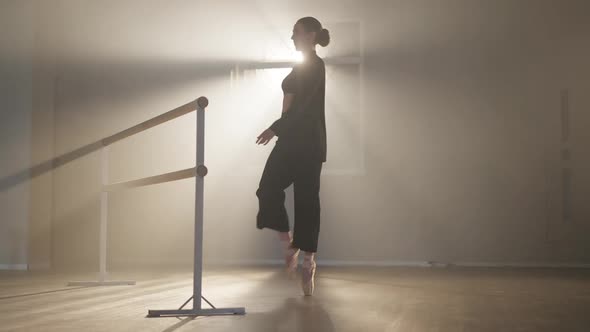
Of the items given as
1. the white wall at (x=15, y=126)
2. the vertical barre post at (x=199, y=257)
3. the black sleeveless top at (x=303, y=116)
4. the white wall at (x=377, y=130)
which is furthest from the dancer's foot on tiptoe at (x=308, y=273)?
the white wall at (x=15, y=126)

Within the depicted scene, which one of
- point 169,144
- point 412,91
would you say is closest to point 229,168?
point 169,144

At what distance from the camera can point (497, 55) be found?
5.28 metres

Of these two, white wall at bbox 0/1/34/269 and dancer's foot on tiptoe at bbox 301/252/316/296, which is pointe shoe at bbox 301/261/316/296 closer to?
dancer's foot on tiptoe at bbox 301/252/316/296

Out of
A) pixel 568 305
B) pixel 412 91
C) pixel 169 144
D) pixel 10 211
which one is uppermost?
pixel 412 91

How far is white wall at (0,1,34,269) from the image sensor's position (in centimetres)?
506

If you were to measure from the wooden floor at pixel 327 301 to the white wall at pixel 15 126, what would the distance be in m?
0.51

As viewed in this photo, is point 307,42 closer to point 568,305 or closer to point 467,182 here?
point 568,305

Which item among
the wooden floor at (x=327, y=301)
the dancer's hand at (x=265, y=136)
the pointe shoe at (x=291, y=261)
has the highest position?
the dancer's hand at (x=265, y=136)

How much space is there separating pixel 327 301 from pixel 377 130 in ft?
8.58

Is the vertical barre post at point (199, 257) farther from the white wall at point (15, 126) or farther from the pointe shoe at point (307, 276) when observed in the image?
the white wall at point (15, 126)

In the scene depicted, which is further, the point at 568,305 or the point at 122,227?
the point at 122,227

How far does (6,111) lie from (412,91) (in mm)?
2822

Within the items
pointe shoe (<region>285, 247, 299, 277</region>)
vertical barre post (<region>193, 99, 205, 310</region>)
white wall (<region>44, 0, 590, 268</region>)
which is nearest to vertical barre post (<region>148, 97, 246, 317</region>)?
vertical barre post (<region>193, 99, 205, 310</region>)

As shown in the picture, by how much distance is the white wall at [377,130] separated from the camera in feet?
17.1
